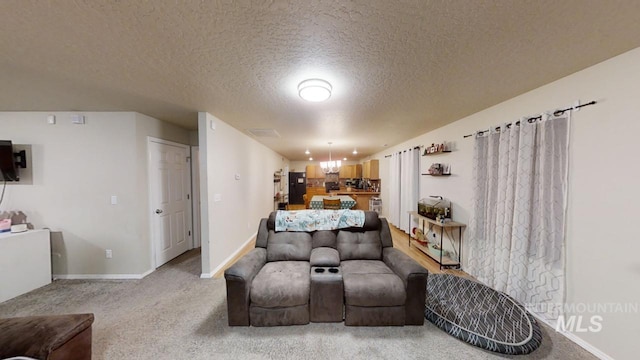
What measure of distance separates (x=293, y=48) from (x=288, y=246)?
2.09 metres

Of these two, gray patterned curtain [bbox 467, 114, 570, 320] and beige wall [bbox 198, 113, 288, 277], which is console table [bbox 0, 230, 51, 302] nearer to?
beige wall [bbox 198, 113, 288, 277]

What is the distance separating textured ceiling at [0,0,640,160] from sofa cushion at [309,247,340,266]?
185cm

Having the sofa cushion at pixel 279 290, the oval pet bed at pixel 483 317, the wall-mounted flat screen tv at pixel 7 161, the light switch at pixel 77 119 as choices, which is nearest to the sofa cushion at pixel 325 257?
the sofa cushion at pixel 279 290

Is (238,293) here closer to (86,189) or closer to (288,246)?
(288,246)

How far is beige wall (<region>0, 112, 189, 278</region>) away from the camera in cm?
285

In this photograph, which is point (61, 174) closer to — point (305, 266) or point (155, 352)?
point (155, 352)

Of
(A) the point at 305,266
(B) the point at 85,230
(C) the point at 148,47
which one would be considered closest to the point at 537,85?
(A) the point at 305,266

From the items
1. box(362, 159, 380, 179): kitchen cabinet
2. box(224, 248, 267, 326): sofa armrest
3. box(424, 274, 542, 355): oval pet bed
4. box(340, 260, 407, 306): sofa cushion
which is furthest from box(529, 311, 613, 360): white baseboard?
box(362, 159, 380, 179): kitchen cabinet

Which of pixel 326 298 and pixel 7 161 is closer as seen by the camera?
pixel 326 298

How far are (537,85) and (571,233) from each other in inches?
57.7

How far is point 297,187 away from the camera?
9.73 m

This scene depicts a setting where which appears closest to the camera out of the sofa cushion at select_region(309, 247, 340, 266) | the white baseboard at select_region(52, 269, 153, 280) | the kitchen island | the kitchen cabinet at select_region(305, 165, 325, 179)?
the sofa cushion at select_region(309, 247, 340, 266)

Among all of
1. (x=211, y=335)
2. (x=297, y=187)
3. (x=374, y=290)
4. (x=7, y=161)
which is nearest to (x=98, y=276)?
(x=7, y=161)

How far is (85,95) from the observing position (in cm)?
233
